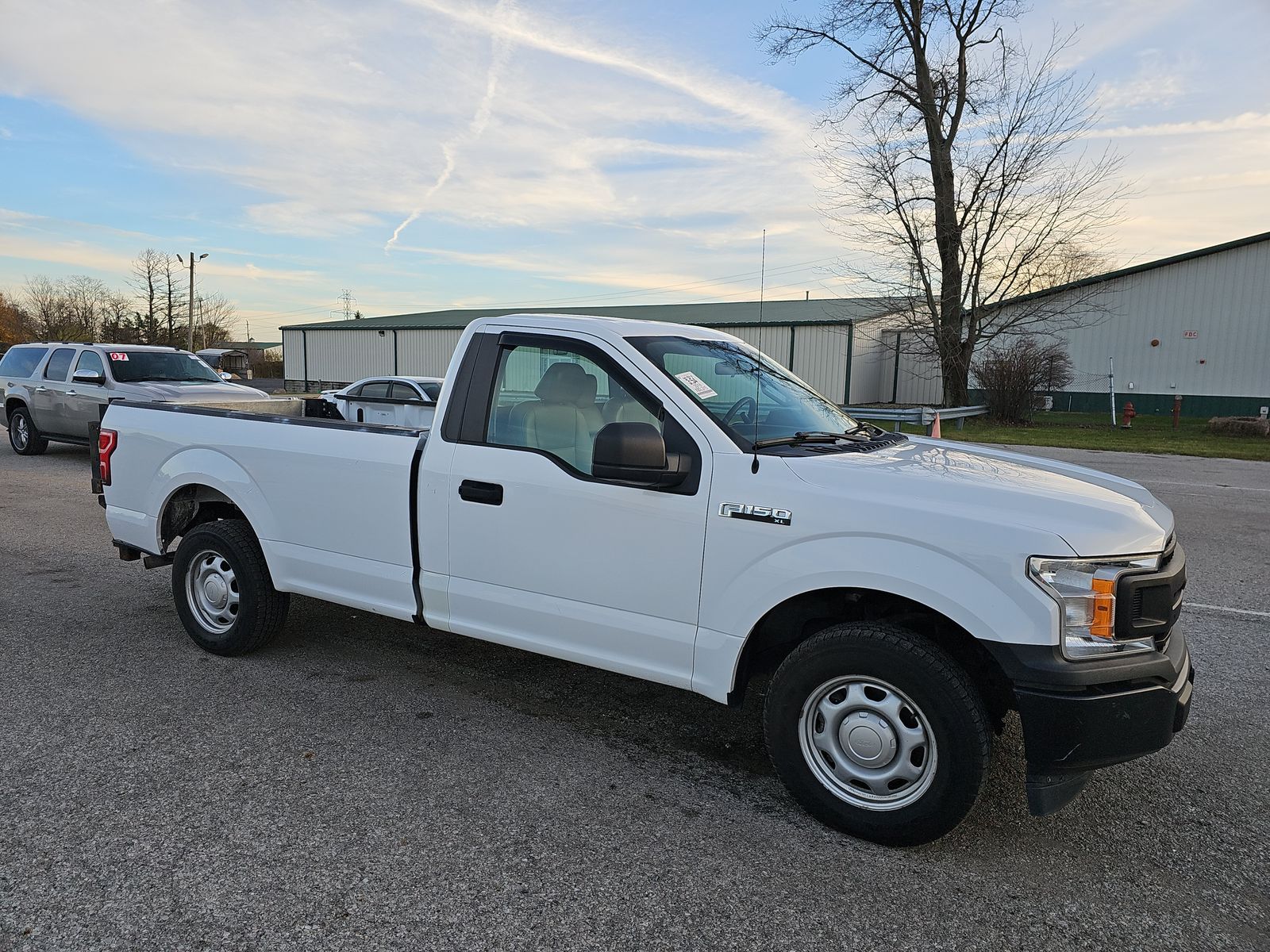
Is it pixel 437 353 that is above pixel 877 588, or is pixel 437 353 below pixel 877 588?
above

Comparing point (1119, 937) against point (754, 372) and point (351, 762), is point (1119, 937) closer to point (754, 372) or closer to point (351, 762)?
point (754, 372)

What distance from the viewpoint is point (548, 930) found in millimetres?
2568

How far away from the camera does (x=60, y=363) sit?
13695mm

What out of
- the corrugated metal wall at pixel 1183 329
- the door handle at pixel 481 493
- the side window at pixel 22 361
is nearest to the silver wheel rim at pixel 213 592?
the door handle at pixel 481 493

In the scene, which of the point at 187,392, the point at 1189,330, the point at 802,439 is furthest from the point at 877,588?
the point at 1189,330

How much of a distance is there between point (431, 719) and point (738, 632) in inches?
67.2

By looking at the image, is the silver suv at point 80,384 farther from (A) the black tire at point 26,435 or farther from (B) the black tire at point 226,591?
(B) the black tire at point 226,591

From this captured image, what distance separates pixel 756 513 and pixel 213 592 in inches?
134

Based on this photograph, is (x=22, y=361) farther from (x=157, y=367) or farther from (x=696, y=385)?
(x=696, y=385)

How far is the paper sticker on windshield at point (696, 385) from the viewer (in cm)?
357

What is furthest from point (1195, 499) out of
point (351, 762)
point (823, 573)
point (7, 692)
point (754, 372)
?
point (7, 692)

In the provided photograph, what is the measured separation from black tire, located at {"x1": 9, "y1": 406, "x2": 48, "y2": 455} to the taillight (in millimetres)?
10721

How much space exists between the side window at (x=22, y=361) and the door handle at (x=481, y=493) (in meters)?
13.7

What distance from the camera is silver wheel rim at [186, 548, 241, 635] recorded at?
484 cm
